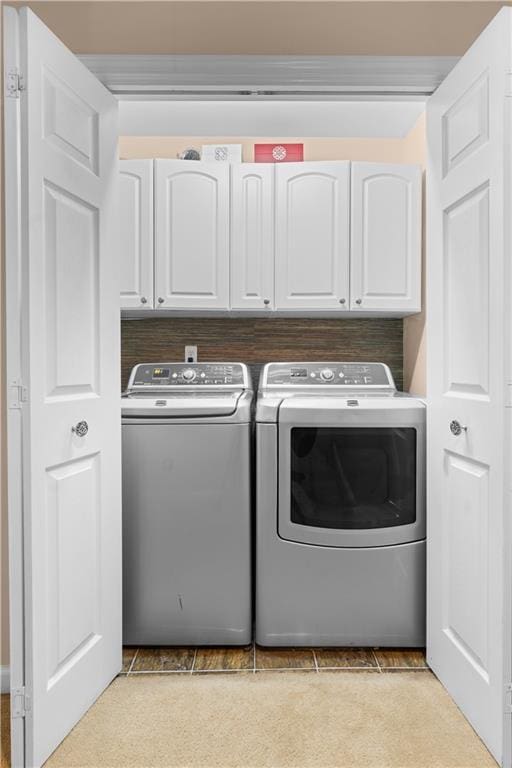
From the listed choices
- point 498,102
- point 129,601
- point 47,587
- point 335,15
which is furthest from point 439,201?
point 129,601

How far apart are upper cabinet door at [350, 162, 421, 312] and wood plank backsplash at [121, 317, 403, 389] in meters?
0.34

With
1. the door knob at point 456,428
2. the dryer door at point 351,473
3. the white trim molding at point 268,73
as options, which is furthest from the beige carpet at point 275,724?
the white trim molding at point 268,73

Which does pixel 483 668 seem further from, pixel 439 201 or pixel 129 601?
pixel 439 201

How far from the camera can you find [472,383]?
156 cm

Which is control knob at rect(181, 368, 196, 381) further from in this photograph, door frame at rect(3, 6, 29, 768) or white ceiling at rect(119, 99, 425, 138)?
white ceiling at rect(119, 99, 425, 138)

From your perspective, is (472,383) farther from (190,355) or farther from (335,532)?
(190,355)

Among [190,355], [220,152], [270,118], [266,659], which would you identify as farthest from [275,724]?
[270,118]

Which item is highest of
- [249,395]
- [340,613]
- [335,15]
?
[335,15]

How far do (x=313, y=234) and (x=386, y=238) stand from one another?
35 cm

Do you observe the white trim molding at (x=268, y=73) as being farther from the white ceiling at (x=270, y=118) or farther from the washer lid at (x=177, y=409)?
the washer lid at (x=177, y=409)

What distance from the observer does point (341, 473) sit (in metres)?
2.03

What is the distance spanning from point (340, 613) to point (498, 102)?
5.85 ft

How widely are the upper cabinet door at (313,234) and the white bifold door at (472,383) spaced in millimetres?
667

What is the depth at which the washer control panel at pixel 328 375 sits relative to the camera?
255cm
